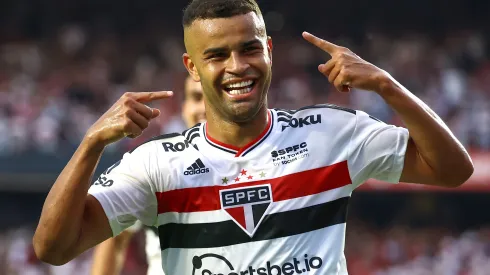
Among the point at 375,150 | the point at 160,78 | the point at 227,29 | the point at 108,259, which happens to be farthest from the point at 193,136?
the point at 160,78

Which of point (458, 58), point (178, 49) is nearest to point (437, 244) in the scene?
point (458, 58)

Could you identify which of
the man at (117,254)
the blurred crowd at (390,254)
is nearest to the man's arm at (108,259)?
the man at (117,254)

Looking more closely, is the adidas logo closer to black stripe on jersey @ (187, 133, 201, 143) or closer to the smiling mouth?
black stripe on jersey @ (187, 133, 201, 143)

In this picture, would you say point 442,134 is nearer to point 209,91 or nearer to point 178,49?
point 209,91

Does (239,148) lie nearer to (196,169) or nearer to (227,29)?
(196,169)

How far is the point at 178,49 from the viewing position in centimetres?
1716

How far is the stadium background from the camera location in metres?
14.2

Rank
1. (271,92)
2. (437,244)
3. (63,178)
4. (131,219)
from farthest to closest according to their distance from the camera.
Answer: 1. (271,92)
2. (437,244)
3. (131,219)
4. (63,178)

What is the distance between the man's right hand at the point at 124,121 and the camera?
3467mm

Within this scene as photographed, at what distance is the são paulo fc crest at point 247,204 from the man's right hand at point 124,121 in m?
0.52

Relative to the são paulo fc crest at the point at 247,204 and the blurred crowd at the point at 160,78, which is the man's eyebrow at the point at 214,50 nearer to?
the são paulo fc crest at the point at 247,204

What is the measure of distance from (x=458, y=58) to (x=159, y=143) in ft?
42.0

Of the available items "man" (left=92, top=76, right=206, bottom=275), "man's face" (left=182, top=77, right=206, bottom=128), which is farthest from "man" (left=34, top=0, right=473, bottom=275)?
"man's face" (left=182, top=77, right=206, bottom=128)

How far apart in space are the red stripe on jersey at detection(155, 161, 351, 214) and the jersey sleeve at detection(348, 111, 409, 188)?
0.14 metres
